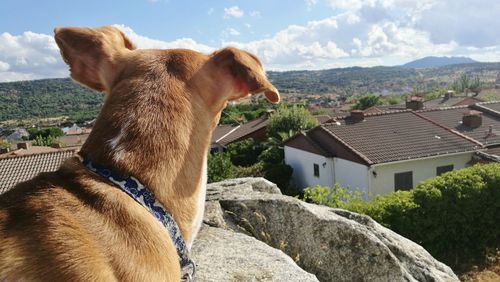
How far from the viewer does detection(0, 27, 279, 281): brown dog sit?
1.61m

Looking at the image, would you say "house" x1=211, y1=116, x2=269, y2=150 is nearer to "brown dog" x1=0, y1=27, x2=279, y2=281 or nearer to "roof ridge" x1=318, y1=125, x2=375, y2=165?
"roof ridge" x1=318, y1=125, x2=375, y2=165

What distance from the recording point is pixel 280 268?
4562mm

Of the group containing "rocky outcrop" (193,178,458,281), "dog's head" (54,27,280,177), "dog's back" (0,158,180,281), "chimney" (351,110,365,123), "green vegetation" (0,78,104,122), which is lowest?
"green vegetation" (0,78,104,122)

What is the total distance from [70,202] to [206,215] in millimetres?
4029

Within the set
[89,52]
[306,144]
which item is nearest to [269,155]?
[306,144]

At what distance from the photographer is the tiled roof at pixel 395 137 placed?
2281 cm

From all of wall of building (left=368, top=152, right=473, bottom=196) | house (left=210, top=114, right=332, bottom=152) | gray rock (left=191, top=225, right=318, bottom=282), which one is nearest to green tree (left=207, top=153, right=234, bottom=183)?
wall of building (left=368, top=152, right=473, bottom=196)

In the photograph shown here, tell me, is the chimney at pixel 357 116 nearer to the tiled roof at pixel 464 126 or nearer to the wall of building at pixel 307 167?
the wall of building at pixel 307 167

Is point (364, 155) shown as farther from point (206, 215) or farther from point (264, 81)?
point (264, 81)

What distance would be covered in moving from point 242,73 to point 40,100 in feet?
568

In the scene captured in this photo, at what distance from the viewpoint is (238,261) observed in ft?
14.9

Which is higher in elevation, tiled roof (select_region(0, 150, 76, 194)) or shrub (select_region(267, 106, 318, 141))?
tiled roof (select_region(0, 150, 76, 194))

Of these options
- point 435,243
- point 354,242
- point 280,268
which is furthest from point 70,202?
point 435,243

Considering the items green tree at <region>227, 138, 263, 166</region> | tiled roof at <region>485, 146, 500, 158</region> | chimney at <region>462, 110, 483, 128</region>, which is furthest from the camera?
green tree at <region>227, 138, 263, 166</region>
